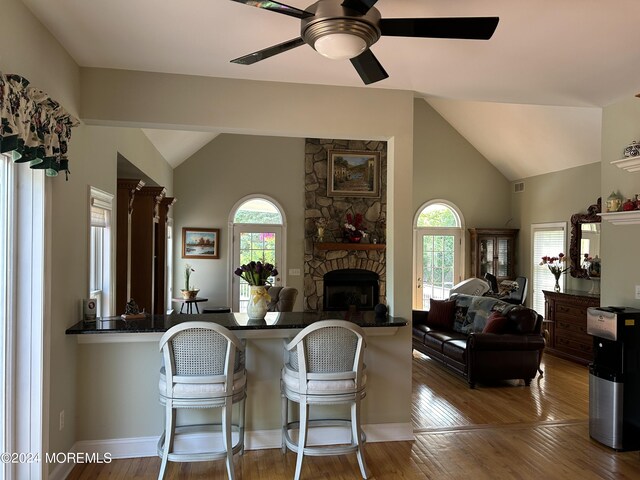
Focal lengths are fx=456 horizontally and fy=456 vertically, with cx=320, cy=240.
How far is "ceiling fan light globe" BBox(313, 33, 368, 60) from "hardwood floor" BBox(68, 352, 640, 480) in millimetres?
2515

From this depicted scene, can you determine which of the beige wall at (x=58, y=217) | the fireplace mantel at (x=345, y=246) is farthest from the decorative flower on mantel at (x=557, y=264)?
the beige wall at (x=58, y=217)

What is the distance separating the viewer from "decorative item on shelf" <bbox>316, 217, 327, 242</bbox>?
7863mm

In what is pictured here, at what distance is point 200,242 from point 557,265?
5.81 meters

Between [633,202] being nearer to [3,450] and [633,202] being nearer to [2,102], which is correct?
[2,102]

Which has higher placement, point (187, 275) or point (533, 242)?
point (533, 242)

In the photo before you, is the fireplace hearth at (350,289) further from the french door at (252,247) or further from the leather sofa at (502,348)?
the leather sofa at (502,348)

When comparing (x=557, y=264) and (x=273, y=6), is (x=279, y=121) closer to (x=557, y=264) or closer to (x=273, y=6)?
(x=273, y=6)

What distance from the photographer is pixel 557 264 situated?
7.12m

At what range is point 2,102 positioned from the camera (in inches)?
71.4

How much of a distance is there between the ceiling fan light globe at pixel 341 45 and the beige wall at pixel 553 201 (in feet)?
19.3

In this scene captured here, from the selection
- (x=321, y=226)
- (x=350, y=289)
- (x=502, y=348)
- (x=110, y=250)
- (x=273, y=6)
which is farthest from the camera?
(x=350, y=289)

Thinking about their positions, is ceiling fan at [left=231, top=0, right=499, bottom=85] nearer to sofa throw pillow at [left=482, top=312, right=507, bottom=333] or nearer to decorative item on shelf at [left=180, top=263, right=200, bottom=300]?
sofa throw pillow at [left=482, top=312, right=507, bottom=333]

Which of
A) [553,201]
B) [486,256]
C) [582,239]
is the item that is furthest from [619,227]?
[486,256]

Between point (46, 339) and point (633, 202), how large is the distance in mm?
4127
